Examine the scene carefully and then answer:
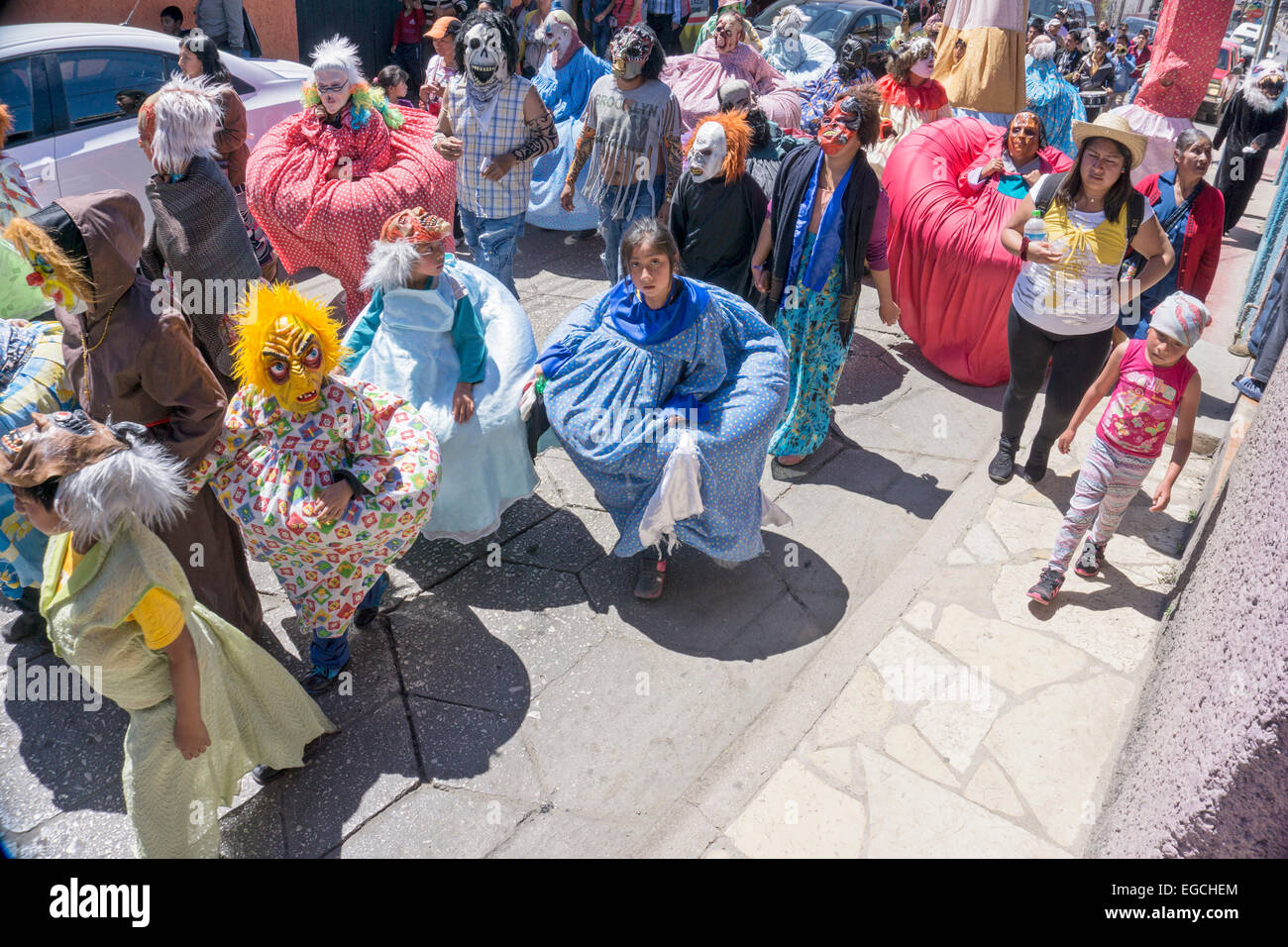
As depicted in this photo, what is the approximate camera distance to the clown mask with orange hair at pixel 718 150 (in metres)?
4.99

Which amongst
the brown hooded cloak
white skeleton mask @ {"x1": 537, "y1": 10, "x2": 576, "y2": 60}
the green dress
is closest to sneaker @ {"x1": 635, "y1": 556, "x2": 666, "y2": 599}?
the green dress

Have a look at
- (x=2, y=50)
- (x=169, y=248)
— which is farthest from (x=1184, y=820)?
(x=2, y=50)

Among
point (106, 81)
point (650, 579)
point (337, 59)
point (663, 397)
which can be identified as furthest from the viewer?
point (106, 81)

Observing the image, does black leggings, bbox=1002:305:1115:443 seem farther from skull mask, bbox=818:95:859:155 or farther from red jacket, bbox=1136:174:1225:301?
skull mask, bbox=818:95:859:155

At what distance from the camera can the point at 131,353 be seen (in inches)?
120

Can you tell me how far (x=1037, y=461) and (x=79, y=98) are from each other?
635 cm

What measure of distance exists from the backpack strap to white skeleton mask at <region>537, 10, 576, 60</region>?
4531 millimetres

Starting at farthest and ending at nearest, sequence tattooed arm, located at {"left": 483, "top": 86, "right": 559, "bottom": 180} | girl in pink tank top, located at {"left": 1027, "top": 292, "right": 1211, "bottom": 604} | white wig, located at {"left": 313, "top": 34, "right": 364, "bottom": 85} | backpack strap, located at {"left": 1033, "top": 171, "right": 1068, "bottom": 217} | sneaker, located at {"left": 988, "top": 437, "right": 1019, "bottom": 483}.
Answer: tattooed arm, located at {"left": 483, "top": 86, "right": 559, "bottom": 180} < white wig, located at {"left": 313, "top": 34, "right": 364, "bottom": 85} < sneaker, located at {"left": 988, "top": 437, "right": 1019, "bottom": 483} < backpack strap, located at {"left": 1033, "top": 171, "right": 1068, "bottom": 217} < girl in pink tank top, located at {"left": 1027, "top": 292, "right": 1211, "bottom": 604}

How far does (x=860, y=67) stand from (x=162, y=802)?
7755 millimetres

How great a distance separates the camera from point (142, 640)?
103 inches

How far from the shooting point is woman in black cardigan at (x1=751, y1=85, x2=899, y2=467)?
477 cm

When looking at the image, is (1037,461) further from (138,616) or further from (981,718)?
(138,616)

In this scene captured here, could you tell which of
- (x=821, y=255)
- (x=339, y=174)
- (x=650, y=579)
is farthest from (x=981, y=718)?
(x=339, y=174)
